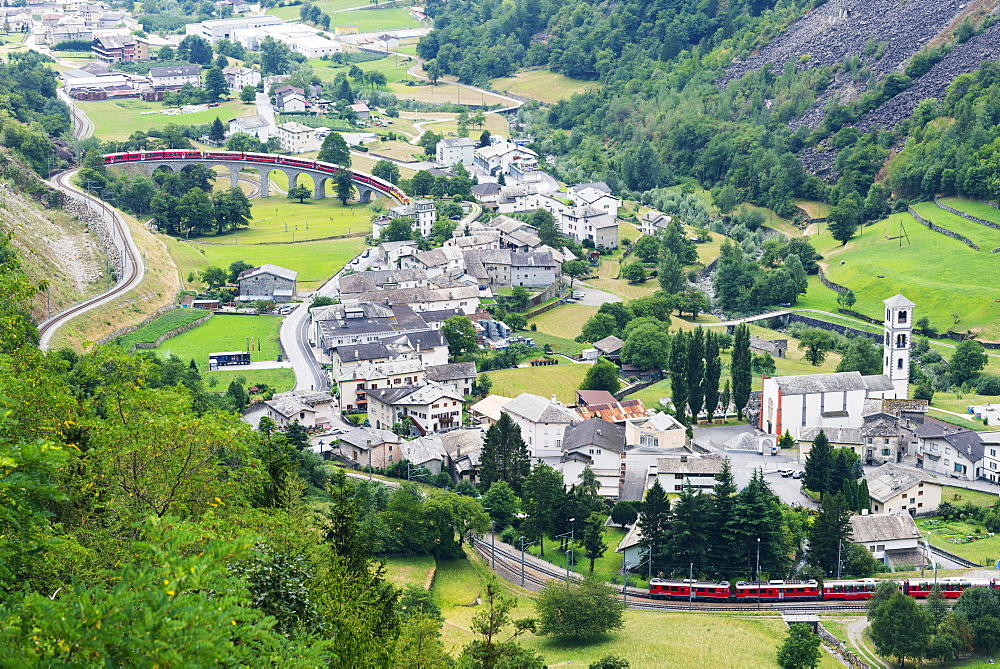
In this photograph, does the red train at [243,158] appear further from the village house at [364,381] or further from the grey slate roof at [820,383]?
the grey slate roof at [820,383]

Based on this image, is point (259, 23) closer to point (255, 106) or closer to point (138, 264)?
point (255, 106)

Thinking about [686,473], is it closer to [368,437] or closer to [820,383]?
[820,383]

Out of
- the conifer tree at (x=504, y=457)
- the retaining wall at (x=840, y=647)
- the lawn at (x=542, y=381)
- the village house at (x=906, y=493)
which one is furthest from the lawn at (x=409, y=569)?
the village house at (x=906, y=493)

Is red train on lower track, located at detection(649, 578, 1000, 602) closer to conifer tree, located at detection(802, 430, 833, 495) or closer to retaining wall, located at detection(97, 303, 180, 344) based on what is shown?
conifer tree, located at detection(802, 430, 833, 495)

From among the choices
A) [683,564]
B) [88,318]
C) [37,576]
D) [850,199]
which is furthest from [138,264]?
[37,576]

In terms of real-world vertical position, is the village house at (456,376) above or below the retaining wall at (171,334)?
below

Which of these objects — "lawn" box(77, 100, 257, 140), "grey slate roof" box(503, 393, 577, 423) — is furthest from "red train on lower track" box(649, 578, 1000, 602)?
"lawn" box(77, 100, 257, 140)
